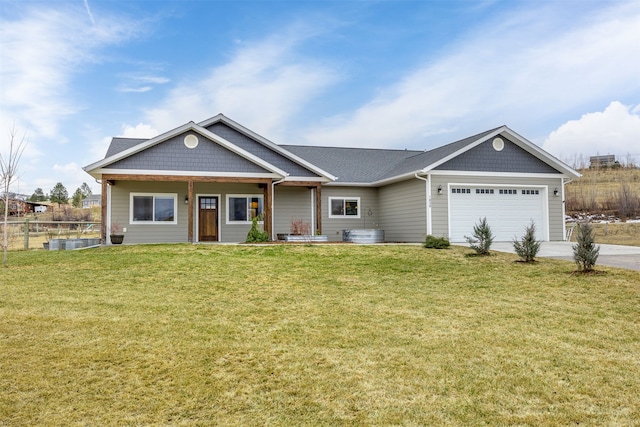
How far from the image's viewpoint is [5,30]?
14.5 metres

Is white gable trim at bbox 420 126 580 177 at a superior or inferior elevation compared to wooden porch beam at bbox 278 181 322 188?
superior

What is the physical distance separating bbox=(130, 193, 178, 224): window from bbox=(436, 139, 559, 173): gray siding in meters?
10.5

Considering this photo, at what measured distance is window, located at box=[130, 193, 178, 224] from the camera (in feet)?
58.7

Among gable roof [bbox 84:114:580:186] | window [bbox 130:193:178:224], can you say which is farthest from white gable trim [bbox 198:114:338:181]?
window [bbox 130:193:178:224]

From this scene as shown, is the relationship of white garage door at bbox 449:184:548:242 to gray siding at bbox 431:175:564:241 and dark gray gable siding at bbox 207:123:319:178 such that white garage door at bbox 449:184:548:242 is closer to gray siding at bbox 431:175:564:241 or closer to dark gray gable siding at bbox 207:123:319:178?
gray siding at bbox 431:175:564:241

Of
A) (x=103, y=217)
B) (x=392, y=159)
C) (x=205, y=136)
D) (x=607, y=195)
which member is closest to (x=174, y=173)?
(x=205, y=136)

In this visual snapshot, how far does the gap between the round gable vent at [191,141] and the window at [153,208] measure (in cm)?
277

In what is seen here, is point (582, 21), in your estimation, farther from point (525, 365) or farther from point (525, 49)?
point (525, 365)

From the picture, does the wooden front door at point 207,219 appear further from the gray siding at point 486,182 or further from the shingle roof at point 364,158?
the gray siding at point 486,182

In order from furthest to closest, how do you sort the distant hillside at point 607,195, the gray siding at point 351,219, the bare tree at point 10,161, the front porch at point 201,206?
the distant hillside at point 607,195
the gray siding at point 351,219
the front porch at point 201,206
the bare tree at point 10,161

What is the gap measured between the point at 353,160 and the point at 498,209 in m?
7.73

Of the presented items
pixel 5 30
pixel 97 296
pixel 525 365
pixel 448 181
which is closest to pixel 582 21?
pixel 448 181

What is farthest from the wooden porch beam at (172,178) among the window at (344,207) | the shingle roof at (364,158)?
the window at (344,207)

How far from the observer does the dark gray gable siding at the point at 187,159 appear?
16.0 metres
